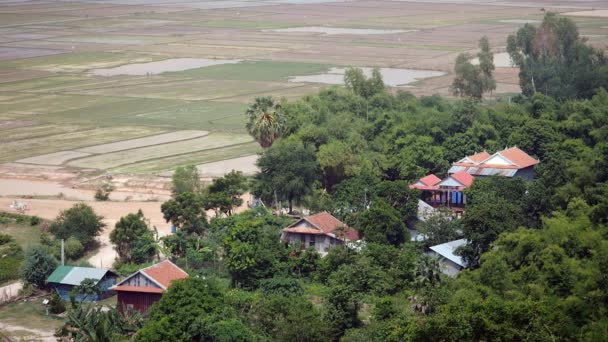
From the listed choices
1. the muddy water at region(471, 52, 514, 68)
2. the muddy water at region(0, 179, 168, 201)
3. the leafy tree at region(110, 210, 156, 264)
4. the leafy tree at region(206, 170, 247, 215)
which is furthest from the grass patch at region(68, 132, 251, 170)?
the muddy water at region(471, 52, 514, 68)

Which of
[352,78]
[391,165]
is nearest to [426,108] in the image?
[352,78]

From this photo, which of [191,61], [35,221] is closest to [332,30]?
[191,61]

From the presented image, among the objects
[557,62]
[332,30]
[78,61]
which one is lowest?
[332,30]

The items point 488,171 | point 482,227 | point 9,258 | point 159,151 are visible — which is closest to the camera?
point 482,227

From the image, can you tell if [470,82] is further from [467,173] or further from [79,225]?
[79,225]

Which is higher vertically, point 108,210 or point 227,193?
point 227,193

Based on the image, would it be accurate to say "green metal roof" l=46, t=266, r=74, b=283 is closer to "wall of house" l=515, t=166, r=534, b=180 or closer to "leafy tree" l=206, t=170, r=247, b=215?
"leafy tree" l=206, t=170, r=247, b=215
